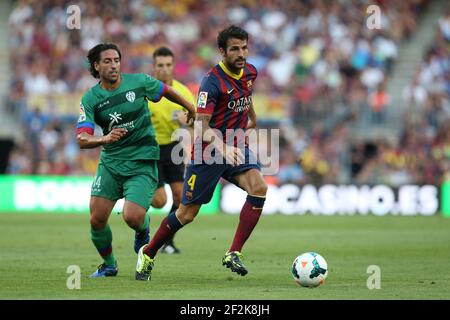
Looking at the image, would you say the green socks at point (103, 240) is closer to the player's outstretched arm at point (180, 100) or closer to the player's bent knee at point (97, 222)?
the player's bent knee at point (97, 222)

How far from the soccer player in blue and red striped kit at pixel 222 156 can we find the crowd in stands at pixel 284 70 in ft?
47.6

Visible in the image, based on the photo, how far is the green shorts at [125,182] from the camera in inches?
434

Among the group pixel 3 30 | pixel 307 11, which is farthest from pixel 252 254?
pixel 3 30

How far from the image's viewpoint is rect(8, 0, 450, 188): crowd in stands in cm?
2759

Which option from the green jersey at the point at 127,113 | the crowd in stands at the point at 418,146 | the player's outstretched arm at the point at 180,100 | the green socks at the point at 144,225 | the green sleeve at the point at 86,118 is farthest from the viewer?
the crowd in stands at the point at 418,146

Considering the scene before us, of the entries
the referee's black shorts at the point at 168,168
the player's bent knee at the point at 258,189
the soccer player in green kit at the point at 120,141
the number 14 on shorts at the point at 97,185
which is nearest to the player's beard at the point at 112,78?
the soccer player in green kit at the point at 120,141

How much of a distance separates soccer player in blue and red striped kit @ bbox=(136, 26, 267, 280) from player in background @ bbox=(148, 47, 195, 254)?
3.20 meters

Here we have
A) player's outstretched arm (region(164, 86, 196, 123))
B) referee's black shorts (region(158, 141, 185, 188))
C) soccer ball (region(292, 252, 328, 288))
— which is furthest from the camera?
referee's black shorts (region(158, 141, 185, 188))

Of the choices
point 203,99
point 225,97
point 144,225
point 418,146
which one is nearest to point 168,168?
point 144,225

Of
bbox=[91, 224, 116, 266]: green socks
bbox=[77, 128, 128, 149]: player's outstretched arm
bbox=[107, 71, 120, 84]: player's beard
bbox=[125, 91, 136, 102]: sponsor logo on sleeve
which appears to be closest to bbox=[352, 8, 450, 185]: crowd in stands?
bbox=[91, 224, 116, 266]: green socks

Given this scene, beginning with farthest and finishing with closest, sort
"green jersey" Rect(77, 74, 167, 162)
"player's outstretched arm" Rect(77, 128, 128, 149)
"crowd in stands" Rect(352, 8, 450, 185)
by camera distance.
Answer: "crowd in stands" Rect(352, 8, 450, 185)
"green jersey" Rect(77, 74, 167, 162)
"player's outstretched arm" Rect(77, 128, 128, 149)

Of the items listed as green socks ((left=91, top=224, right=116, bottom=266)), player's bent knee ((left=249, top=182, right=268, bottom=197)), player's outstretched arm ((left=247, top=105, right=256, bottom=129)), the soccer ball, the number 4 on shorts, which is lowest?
the soccer ball

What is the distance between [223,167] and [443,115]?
1824 centimetres

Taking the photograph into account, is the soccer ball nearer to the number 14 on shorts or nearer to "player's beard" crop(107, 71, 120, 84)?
the number 14 on shorts
